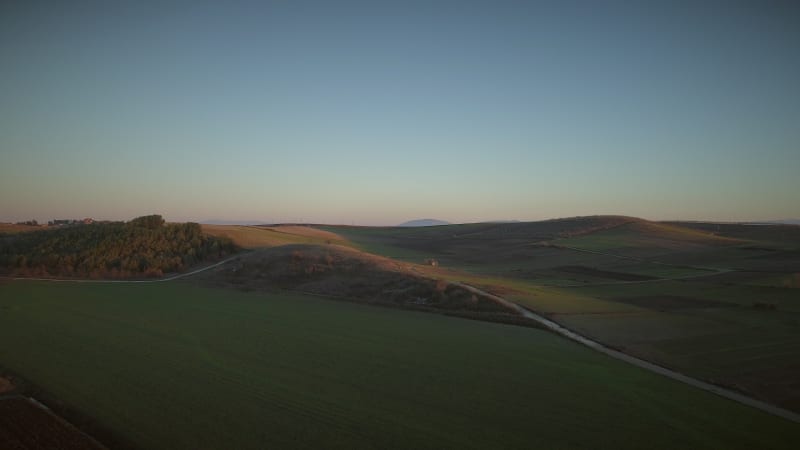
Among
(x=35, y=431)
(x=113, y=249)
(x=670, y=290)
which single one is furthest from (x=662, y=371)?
(x=113, y=249)

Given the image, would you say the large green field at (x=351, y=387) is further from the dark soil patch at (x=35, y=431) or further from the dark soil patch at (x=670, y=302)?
the dark soil patch at (x=670, y=302)

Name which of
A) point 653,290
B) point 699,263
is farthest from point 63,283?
point 699,263

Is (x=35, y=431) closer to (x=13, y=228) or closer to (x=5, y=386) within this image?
(x=5, y=386)

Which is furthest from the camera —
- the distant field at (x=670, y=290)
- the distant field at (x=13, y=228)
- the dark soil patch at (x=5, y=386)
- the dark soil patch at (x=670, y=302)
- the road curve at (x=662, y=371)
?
the distant field at (x=13, y=228)

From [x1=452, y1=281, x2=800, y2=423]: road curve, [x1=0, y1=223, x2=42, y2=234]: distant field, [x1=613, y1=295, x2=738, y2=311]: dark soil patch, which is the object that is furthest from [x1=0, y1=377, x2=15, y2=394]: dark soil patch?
[x1=0, y1=223, x2=42, y2=234]: distant field

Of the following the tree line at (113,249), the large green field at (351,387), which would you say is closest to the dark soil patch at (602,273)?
the large green field at (351,387)

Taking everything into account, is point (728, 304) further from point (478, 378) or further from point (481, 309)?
point (478, 378)

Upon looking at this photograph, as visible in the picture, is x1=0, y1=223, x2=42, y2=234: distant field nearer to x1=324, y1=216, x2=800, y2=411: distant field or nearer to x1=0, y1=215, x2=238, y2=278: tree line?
x1=0, y1=215, x2=238, y2=278: tree line
